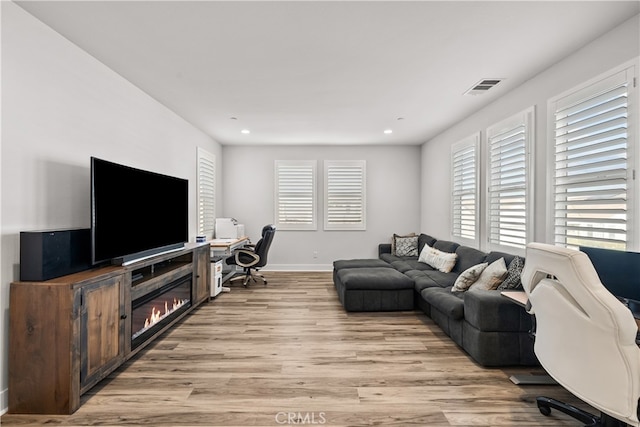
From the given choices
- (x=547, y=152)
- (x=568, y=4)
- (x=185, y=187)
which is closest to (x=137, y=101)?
(x=185, y=187)

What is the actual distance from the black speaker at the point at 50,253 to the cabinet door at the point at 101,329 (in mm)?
267

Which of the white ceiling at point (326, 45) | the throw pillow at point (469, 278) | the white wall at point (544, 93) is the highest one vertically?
the white ceiling at point (326, 45)

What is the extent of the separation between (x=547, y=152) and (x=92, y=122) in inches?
167

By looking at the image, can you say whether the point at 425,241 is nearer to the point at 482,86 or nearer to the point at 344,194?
the point at 344,194

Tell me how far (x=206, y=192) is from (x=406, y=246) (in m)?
3.86

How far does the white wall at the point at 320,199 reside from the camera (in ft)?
23.0

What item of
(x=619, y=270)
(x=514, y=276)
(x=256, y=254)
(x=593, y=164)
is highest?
(x=593, y=164)

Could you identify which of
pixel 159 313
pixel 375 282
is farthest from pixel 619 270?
pixel 159 313

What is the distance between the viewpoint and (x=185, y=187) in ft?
13.9

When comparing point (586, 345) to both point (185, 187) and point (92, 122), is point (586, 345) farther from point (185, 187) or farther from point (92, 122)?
point (185, 187)

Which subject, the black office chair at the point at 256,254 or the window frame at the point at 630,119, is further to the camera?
the black office chair at the point at 256,254

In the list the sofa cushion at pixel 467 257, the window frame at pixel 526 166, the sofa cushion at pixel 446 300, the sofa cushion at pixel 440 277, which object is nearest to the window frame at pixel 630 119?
the window frame at pixel 526 166

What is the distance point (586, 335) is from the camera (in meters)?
1.53
